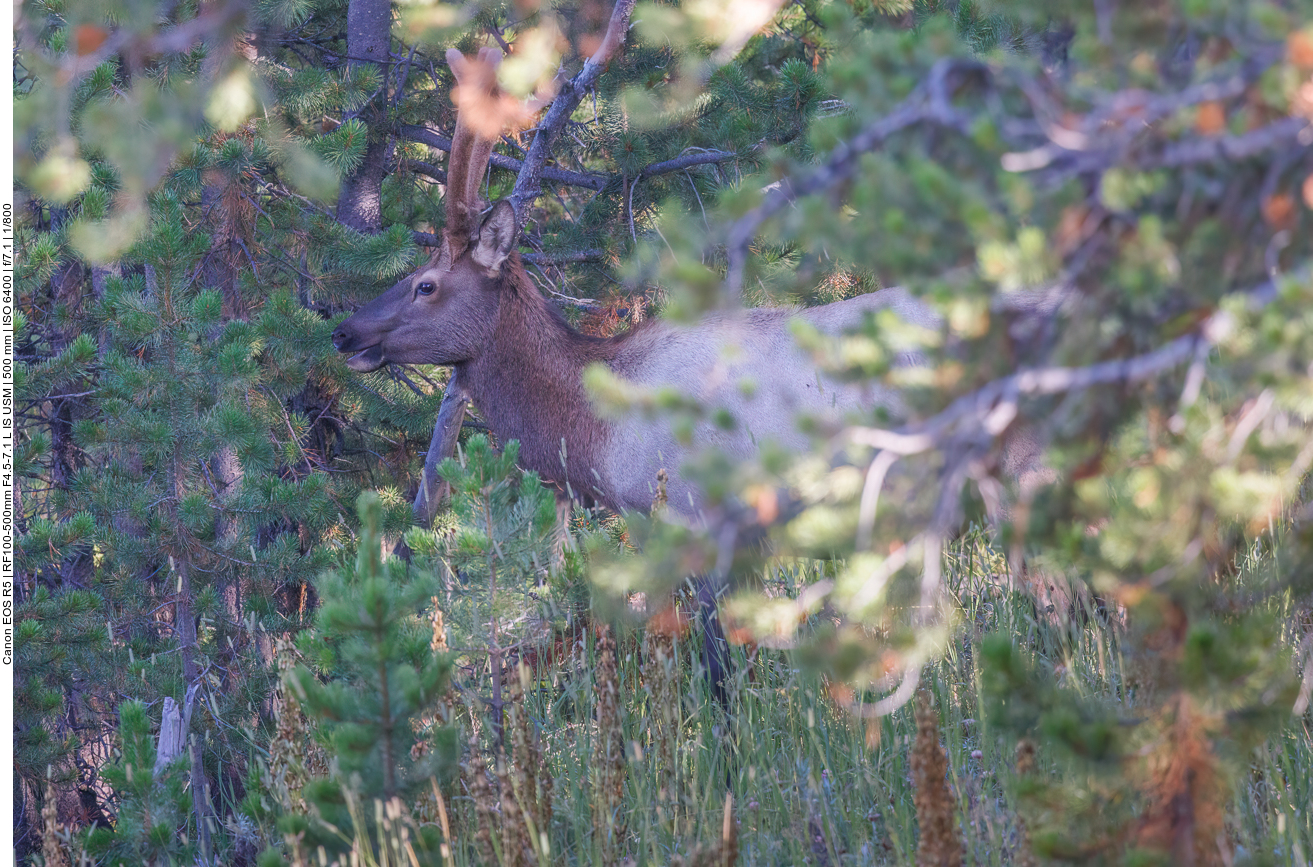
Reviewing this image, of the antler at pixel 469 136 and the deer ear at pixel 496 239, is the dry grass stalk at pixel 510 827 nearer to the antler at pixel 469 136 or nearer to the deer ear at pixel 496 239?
the antler at pixel 469 136

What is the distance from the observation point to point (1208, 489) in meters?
1.40

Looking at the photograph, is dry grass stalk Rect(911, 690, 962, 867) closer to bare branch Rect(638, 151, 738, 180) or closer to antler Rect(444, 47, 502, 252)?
antler Rect(444, 47, 502, 252)

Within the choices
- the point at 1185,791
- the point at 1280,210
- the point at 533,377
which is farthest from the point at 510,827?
the point at 533,377

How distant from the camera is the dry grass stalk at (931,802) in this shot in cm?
229

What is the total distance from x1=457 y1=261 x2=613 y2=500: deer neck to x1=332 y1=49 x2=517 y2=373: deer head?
0.10m

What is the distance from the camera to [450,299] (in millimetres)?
5645

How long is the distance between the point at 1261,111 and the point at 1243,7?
0.48ft

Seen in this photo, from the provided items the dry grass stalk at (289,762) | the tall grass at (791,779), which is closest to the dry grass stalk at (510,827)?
the tall grass at (791,779)

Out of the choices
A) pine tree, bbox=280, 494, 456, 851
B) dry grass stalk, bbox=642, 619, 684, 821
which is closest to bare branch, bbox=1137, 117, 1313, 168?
pine tree, bbox=280, 494, 456, 851

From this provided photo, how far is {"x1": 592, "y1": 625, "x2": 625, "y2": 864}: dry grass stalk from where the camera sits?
Result: 286 cm

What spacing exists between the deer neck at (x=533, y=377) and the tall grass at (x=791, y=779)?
1.69 metres

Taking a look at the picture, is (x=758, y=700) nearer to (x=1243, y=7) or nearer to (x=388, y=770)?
(x=388, y=770)

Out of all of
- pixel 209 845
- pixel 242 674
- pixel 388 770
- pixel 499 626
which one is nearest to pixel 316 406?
pixel 242 674

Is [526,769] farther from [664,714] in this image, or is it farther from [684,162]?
[684,162]
